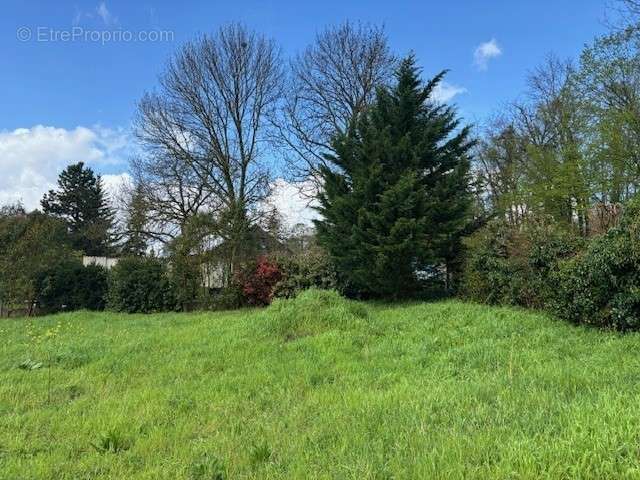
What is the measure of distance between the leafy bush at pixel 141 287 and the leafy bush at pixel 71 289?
66.9 inches

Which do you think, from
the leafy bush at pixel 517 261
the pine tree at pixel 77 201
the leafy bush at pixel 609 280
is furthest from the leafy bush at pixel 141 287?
the pine tree at pixel 77 201

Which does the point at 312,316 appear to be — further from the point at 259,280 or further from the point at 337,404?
the point at 259,280

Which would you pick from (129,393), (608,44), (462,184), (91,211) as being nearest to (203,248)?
(462,184)

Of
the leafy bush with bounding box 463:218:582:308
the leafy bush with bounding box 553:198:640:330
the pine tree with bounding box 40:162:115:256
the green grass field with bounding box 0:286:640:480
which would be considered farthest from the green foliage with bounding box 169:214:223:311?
the pine tree with bounding box 40:162:115:256

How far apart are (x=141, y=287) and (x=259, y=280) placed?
4.64 m

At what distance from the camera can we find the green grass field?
9.42 feet

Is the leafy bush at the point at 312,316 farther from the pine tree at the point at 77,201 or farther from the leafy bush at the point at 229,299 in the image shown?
the pine tree at the point at 77,201

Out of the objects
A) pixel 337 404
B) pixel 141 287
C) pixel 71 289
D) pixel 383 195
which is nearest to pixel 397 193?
pixel 383 195

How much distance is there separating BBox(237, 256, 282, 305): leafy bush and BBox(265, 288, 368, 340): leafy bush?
5.67 metres

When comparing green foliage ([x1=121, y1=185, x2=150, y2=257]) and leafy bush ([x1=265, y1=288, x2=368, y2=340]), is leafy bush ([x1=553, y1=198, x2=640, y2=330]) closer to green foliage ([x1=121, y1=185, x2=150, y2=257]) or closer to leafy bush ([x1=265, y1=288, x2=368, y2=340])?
leafy bush ([x1=265, y1=288, x2=368, y2=340])

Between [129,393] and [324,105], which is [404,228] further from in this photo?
[324,105]

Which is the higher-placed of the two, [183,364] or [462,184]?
[462,184]

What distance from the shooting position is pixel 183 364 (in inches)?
273

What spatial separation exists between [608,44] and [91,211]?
3710cm
